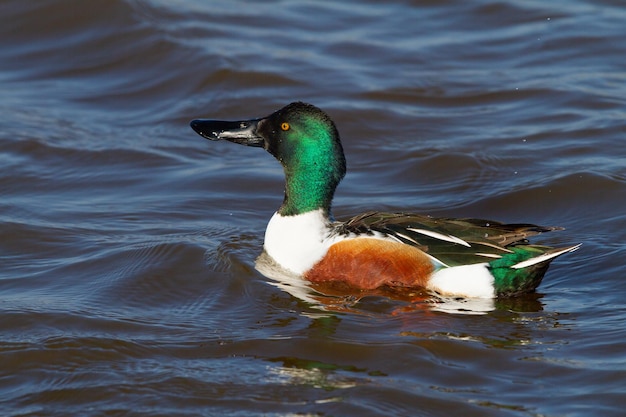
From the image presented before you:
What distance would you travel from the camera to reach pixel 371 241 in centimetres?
A: 689

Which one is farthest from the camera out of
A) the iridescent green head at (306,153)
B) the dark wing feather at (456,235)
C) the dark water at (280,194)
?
the iridescent green head at (306,153)

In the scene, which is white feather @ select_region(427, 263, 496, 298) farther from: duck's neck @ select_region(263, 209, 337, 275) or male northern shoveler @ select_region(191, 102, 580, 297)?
duck's neck @ select_region(263, 209, 337, 275)

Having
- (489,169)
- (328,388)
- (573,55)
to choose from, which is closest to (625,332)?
(328,388)

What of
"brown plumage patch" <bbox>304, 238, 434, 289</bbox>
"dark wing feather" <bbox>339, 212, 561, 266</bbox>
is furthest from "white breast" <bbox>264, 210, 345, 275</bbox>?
"dark wing feather" <bbox>339, 212, 561, 266</bbox>

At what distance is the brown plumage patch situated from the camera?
22.4 ft

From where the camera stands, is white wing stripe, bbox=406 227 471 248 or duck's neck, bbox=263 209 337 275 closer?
white wing stripe, bbox=406 227 471 248

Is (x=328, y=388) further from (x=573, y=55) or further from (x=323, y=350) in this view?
(x=573, y=55)

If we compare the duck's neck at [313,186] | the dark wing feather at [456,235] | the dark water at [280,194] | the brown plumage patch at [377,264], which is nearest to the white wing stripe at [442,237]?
the dark wing feather at [456,235]

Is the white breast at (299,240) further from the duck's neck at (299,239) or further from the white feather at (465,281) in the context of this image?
the white feather at (465,281)

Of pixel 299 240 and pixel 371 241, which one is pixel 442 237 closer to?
pixel 371 241

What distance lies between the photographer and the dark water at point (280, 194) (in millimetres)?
5648

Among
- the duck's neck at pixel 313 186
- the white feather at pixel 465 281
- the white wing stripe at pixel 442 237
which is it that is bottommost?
the white feather at pixel 465 281

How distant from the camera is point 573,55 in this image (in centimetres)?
1153

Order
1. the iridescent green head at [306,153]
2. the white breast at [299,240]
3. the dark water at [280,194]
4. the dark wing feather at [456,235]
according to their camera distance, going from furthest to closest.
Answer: the iridescent green head at [306,153] < the white breast at [299,240] < the dark wing feather at [456,235] < the dark water at [280,194]
